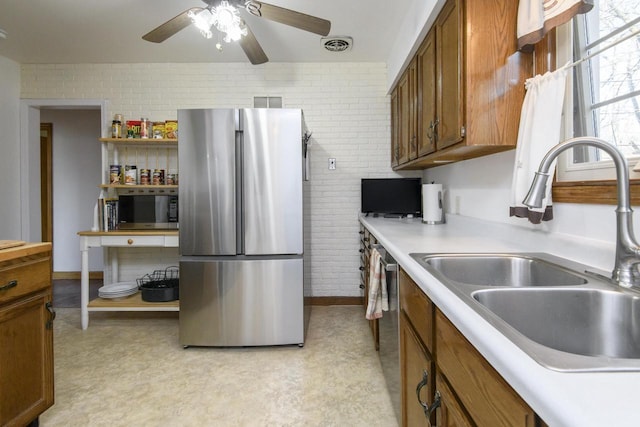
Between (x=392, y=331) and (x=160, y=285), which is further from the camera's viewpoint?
(x=160, y=285)

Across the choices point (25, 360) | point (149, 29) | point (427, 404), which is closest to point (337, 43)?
point (149, 29)

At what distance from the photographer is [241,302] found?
2422mm

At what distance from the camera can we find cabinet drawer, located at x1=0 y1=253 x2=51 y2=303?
4.57 ft

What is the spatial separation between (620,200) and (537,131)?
20.8 inches

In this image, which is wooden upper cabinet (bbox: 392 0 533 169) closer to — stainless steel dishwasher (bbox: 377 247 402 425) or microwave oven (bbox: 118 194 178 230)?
stainless steel dishwasher (bbox: 377 247 402 425)

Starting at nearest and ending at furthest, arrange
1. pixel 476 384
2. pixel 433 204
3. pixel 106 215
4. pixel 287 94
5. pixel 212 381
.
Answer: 1. pixel 476 384
2. pixel 212 381
3. pixel 433 204
4. pixel 106 215
5. pixel 287 94

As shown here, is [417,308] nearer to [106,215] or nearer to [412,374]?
[412,374]

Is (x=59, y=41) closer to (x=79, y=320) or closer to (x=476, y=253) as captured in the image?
(x=79, y=320)

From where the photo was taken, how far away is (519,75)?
152 cm

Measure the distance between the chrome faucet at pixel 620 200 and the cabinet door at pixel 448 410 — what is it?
506mm

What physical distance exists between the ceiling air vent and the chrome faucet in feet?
7.95

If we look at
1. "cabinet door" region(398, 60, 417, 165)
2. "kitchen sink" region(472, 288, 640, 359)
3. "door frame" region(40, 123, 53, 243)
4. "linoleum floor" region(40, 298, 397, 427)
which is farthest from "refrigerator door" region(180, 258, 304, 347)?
"door frame" region(40, 123, 53, 243)

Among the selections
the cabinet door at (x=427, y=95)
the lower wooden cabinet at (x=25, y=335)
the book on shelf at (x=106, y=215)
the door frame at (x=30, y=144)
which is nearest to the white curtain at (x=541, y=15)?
the cabinet door at (x=427, y=95)

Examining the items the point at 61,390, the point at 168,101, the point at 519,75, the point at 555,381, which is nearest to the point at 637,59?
the point at 519,75
